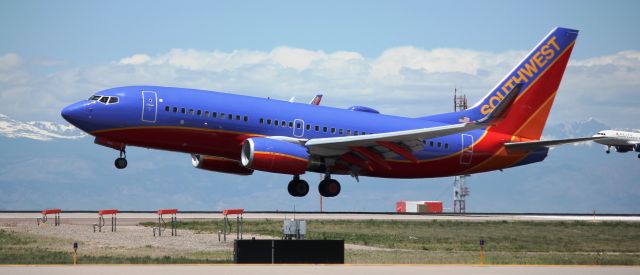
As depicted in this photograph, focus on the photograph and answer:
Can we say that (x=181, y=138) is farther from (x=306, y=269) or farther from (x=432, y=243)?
(x=306, y=269)

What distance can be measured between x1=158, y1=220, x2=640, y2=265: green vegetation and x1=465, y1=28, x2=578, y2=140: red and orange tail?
7506 millimetres

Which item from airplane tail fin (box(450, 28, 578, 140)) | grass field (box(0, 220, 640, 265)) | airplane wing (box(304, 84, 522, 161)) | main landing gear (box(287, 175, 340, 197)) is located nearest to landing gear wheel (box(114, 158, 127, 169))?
grass field (box(0, 220, 640, 265))

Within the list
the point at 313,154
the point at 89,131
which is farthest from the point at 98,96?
the point at 313,154

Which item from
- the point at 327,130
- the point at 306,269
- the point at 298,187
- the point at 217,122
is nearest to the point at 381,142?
the point at 327,130

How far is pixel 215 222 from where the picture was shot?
3238 inches

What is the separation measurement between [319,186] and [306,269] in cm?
2602

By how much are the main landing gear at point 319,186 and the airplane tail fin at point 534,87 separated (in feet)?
35.5

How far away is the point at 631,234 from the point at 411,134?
75.8 ft

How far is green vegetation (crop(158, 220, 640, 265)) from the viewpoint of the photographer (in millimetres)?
56625

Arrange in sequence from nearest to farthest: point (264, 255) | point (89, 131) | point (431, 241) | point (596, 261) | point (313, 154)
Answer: point (264, 255)
point (596, 261)
point (89, 131)
point (313, 154)
point (431, 241)

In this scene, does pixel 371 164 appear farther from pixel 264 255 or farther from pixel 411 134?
pixel 264 255

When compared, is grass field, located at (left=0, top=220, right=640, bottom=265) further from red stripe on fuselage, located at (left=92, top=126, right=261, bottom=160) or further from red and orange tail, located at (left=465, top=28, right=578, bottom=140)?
red and orange tail, located at (left=465, top=28, right=578, bottom=140)

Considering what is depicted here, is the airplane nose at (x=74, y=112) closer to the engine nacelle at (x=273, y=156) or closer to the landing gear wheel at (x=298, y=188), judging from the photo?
the engine nacelle at (x=273, y=156)

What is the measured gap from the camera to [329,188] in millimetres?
69438
